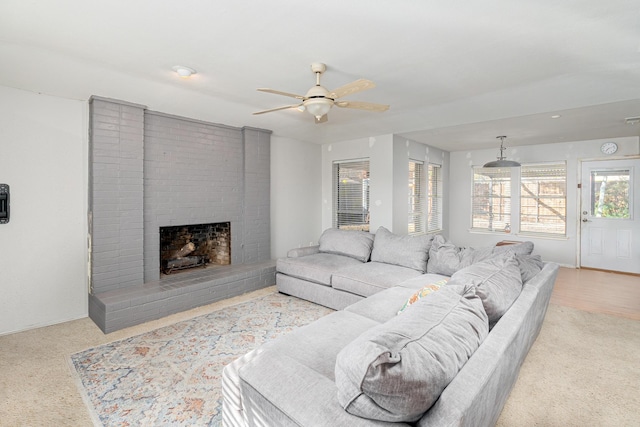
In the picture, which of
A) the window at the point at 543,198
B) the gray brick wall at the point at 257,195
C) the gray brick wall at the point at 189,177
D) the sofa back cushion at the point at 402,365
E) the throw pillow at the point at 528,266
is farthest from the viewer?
the window at the point at 543,198

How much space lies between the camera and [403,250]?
149 inches

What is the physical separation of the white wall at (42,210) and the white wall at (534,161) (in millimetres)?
6659

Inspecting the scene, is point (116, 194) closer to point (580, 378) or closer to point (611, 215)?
point (580, 378)

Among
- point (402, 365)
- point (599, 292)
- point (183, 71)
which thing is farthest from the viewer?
point (599, 292)

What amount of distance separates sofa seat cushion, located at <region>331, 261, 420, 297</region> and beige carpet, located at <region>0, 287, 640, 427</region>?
128 centimetres

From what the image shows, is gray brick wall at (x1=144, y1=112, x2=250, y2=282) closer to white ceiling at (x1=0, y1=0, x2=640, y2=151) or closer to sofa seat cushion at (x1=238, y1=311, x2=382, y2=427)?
white ceiling at (x1=0, y1=0, x2=640, y2=151)

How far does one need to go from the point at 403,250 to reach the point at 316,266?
1073 mm

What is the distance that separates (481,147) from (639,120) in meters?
2.53

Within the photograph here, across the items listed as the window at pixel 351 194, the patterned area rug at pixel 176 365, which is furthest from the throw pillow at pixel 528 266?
the window at pixel 351 194

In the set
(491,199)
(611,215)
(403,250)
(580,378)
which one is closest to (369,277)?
(403,250)

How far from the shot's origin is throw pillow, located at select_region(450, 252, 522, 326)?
1.73m

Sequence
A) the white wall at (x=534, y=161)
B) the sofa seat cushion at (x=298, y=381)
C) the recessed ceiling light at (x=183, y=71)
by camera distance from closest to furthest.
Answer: the sofa seat cushion at (x=298, y=381)
the recessed ceiling light at (x=183, y=71)
the white wall at (x=534, y=161)

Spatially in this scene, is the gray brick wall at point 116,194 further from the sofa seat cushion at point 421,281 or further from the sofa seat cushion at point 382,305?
the sofa seat cushion at point 421,281

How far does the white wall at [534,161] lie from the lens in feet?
18.3
